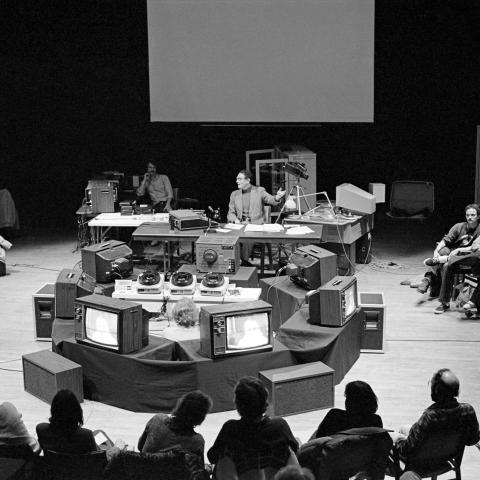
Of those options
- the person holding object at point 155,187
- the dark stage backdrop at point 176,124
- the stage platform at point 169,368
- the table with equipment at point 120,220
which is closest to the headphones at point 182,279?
the stage platform at point 169,368

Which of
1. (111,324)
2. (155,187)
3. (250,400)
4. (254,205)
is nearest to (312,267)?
(111,324)

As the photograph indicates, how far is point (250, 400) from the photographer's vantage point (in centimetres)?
477

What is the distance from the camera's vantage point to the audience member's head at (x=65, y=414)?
4766 mm

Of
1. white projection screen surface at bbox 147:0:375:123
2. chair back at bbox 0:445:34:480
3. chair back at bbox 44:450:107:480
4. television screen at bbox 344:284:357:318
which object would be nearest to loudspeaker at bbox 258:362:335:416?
television screen at bbox 344:284:357:318

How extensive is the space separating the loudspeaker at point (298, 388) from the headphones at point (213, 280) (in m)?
1.39

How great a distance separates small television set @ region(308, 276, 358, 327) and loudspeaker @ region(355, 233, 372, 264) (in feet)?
12.8

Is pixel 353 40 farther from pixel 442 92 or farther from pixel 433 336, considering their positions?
pixel 433 336

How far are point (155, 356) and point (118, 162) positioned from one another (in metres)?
8.28

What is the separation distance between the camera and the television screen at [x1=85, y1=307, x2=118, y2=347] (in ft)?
21.6

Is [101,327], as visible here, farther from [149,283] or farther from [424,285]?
[424,285]

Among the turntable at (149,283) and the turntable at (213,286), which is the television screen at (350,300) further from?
the turntable at (149,283)

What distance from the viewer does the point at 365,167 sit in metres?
14.4

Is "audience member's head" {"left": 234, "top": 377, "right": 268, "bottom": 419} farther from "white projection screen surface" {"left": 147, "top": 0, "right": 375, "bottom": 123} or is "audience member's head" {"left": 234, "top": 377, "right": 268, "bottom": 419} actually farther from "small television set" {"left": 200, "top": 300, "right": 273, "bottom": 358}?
"white projection screen surface" {"left": 147, "top": 0, "right": 375, "bottom": 123}

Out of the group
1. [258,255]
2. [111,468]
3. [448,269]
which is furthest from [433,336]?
[111,468]
